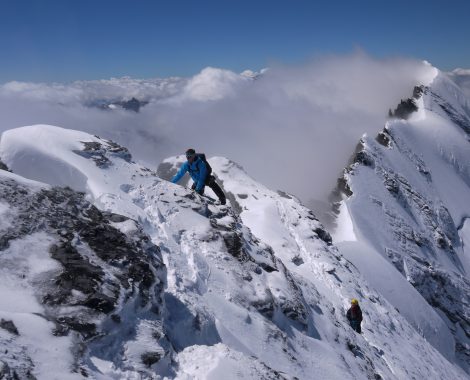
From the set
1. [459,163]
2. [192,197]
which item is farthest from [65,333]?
[459,163]

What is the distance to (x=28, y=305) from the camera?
8227 mm

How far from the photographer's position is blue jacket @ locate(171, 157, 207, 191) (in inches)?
746

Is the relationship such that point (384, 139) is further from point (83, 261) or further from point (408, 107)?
point (83, 261)

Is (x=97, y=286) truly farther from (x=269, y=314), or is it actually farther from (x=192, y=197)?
(x=192, y=197)

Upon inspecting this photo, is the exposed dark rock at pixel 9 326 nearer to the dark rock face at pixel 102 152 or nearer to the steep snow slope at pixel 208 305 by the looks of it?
the steep snow slope at pixel 208 305

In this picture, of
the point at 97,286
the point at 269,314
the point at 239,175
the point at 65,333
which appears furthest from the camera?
the point at 239,175

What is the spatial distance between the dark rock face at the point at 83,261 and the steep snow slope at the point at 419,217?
110ft

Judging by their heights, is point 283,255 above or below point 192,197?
below

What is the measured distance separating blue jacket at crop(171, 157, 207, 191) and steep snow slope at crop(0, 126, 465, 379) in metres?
0.72

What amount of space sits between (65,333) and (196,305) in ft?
15.9

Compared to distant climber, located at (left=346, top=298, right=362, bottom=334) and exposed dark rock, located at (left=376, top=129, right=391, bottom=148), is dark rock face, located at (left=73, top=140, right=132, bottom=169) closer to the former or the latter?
distant climber, located at (left=346, top=298, right=362, bottom=334)

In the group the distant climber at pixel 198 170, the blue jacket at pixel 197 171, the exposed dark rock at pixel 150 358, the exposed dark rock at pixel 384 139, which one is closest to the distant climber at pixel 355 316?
the distant climber at pixel 198 170

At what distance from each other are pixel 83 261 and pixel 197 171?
1000cm

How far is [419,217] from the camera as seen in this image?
219 feet
